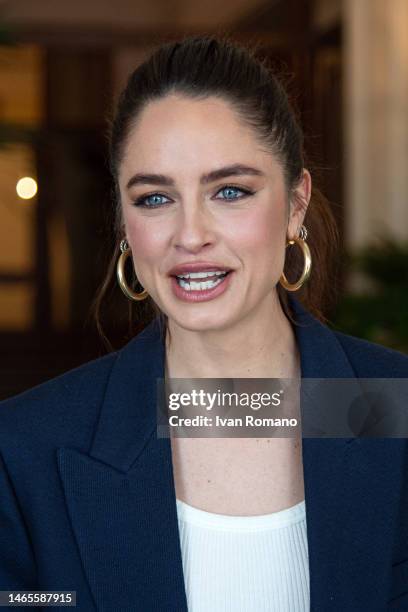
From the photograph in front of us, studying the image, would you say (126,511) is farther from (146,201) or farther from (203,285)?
(146,201)

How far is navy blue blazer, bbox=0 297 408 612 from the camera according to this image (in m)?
1.52

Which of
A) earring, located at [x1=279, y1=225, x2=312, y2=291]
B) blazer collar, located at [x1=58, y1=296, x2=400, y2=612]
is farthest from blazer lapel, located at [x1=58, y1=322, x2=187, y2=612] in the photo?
earring, located at [x1=279, y1=225, x2=312, y2=291]

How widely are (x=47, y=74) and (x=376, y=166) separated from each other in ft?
10.3

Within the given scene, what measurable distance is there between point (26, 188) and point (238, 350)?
7.00 meters

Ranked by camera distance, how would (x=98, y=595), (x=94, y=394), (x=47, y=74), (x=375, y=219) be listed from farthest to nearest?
(x=47, y=74)
(x=375, y=219)
(x=94, y=394)
(x=98, y=595)

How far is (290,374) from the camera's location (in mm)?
1728

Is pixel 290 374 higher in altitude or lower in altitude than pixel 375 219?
lower

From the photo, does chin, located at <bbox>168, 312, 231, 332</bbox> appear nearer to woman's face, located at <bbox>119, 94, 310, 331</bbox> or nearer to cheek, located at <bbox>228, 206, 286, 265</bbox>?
woman's face, located at <bbox>119, 94, 310, 331</bbox>

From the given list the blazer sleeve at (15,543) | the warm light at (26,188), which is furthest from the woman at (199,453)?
the warm light at (26,188)

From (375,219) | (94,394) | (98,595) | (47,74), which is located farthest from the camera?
(47,74)

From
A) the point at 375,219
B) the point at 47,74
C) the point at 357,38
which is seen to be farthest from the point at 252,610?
the point at 47,74

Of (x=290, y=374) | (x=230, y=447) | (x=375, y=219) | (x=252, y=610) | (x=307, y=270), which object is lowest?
(x=252, y=610)

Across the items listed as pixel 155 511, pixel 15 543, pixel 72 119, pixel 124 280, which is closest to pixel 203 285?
pixel 124 280

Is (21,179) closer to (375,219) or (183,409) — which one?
(375,219)
